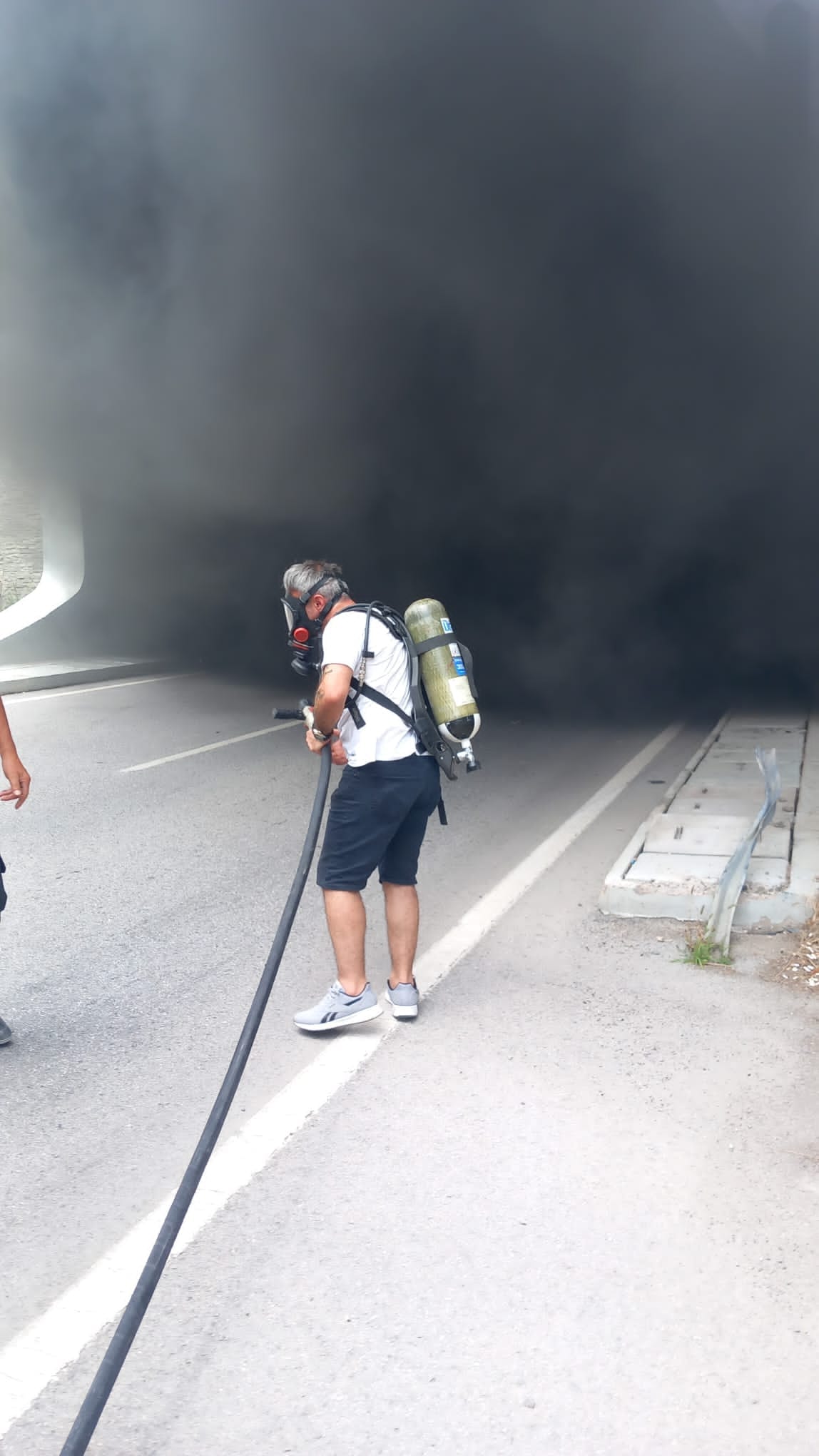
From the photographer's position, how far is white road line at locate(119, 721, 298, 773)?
904 cm

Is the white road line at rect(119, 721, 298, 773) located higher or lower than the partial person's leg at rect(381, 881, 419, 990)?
lower

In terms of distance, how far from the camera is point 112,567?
734 inches

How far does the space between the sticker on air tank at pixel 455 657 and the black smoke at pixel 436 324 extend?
26.8 feet

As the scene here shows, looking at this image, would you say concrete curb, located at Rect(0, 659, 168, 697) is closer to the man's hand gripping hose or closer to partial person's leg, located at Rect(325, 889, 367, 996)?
partial person's leg, located at Rect(325, 889, 367, 996)

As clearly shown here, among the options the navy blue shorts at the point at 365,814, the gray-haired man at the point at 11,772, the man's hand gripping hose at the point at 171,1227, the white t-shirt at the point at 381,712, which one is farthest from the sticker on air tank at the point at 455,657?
the gray-haired man at the point at 11,772

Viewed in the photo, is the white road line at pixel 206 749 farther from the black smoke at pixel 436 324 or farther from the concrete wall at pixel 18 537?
the concrete wall at pixel 18 537

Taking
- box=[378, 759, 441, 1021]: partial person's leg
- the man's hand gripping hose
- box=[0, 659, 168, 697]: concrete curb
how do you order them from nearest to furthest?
the man's hand gripping hose < box=[378, 759, 441, 1021]: partial person's leg < box=[0, 659, 168, 697]: concrete curb

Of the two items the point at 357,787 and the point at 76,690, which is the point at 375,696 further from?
the point at 76,690

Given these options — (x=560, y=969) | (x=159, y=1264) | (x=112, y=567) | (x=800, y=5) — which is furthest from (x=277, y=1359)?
(x=112, y=567)

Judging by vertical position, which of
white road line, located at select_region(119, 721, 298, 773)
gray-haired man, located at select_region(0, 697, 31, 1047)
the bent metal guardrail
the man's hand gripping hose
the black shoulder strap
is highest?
the black shoulder strap

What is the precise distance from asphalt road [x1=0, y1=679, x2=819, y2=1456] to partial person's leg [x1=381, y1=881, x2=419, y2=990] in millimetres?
189

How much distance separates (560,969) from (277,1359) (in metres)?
2.41

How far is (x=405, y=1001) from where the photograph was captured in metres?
4.06

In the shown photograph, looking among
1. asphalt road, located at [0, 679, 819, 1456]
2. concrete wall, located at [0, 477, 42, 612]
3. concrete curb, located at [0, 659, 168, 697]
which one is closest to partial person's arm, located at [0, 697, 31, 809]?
asphalt road, located at [0, 679, 819, 1456]
